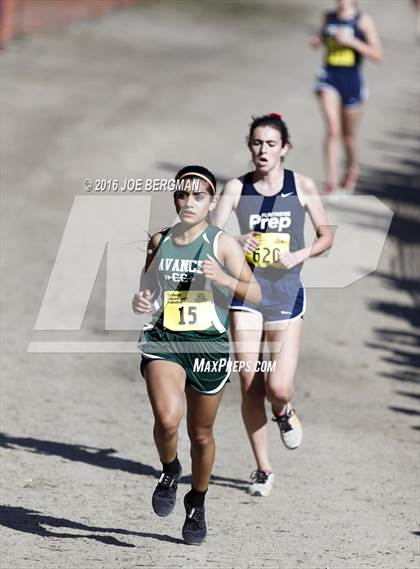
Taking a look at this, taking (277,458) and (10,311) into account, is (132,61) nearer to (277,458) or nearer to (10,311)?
(10,311)

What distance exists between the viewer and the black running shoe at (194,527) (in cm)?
741

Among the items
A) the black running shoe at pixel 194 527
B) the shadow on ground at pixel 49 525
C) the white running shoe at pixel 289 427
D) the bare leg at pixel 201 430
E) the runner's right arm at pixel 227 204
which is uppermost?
the runner's right arm at pixel 227 204

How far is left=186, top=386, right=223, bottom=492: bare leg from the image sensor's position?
23.6ft

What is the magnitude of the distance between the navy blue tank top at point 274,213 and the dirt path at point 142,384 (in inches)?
67.9

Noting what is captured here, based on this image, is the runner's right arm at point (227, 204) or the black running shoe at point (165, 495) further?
the runner's right arm at point (227, 204)

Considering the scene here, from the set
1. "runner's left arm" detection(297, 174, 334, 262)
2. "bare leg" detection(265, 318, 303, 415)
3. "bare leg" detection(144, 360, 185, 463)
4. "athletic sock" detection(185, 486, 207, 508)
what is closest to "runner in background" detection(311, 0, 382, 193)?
"runner's left arm" detection(297, 174, 334, 262)

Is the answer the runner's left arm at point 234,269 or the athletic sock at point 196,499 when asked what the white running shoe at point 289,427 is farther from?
the runner's left arm at point 234,269

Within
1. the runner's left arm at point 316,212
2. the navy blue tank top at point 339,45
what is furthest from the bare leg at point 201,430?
the navy blue tank top at point 339,45

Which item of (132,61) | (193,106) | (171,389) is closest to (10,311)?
(171,389)

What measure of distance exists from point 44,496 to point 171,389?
1.70 metres

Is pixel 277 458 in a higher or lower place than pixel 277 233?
lower

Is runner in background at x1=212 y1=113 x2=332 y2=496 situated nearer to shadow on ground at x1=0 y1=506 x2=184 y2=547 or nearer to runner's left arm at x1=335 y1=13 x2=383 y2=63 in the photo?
shadow on ground at x1=0 y1=506 x2=184 y2=547

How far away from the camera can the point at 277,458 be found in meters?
9.64

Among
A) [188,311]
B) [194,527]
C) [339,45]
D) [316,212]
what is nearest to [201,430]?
[194,527]
